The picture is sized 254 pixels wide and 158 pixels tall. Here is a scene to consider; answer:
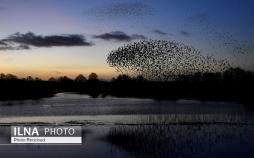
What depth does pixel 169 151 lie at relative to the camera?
18156 millimetres

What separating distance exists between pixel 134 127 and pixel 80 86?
89.5 meters

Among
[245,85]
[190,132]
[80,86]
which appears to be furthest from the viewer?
[80,86]

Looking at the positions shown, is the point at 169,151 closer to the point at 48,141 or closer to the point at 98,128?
the point at 48,141

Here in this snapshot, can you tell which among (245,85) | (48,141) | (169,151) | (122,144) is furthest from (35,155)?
(245,85)

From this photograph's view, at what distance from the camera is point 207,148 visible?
62.0ft

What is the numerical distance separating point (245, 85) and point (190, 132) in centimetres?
4302

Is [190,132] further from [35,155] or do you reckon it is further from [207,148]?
[35,155]

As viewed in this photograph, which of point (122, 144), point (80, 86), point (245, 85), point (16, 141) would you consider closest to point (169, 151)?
point (122, 144)

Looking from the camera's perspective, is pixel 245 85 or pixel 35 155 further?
pixel 245 85

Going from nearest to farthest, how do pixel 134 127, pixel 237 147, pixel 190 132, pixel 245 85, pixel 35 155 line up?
1. pixel 35 155
2. pixel 237 147
3. pixel 190 132
4. pixel 134 127
5. pixel 245 85
